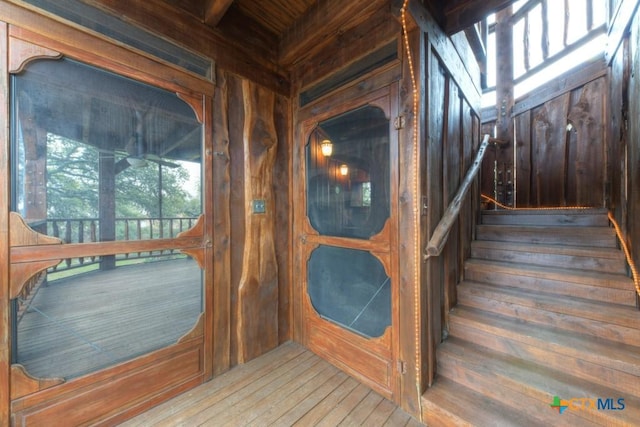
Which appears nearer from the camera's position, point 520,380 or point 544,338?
point 520,380

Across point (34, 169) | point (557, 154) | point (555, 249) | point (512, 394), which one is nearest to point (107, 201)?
point (34, 169)

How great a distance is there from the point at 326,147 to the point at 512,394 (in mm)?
2087

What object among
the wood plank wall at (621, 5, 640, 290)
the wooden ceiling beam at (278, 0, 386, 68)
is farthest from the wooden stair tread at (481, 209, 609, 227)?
the wooden ceiling beam at (278, 0, 386, 68)

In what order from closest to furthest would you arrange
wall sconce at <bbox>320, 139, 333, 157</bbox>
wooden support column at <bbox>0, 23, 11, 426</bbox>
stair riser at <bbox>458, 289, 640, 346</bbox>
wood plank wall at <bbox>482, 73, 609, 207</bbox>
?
1. wooden support column at <bbox>0, 23, 11, 426</bbox>
2. stair riser at <bbox>458, 289, 640, 346</bbox>
3. wall sconce at <bbox>320, 139, 333, 157</bbox>
4. wood plank wall at <bbox>482, 73, 609, 207</bbox>

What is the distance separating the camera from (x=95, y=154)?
1.39m

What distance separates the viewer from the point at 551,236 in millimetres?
2188

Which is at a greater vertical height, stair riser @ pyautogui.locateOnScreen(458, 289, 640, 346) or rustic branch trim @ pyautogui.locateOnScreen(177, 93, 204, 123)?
rustic branch trim @ pyautogui.locateOnScreen(177, 93, 204, 123)

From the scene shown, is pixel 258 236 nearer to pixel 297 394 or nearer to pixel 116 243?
pixel 116 243

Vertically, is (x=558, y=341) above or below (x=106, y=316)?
below

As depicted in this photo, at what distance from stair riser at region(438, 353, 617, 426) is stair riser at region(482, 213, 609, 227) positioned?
6.07 feet

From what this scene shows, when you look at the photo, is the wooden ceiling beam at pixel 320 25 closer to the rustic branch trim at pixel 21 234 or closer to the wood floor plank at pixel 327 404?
the rustic branch trim at pixel 21 234

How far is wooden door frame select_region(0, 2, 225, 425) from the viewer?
1156 millimetres

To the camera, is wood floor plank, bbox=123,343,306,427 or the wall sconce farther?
the wall sconce

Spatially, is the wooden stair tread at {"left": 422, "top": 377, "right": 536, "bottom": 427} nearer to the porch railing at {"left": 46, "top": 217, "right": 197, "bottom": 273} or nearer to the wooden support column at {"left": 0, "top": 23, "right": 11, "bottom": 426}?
the porch railing at {"left": 46, "top": 217, "right": 197, "bottom": 273}
